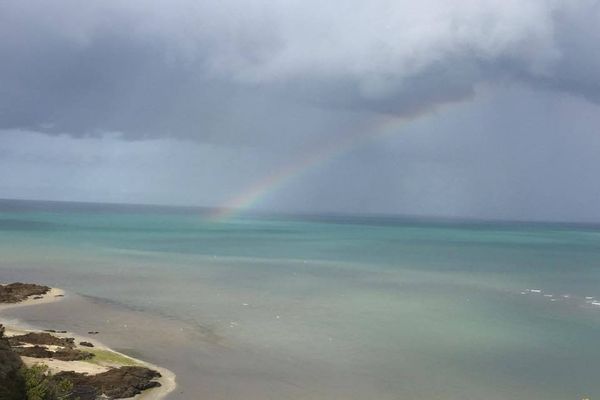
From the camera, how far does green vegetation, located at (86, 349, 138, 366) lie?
28.2m

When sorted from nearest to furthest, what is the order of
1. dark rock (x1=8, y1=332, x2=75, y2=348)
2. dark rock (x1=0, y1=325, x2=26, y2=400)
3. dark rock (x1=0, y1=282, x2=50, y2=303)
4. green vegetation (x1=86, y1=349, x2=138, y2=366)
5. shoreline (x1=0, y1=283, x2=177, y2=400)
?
dark rock (x1=0, y1=325, x2=26, y2=400), shoreline (x1=0, y1=283, x2=177, y2=400), green vegetation (x1=86, y1=349, x2=138, y2=366), dark rock (x1=8, y1=332, x2=75, y2=348), dark rock (x1=0, y1=282, x2=50, y2=303)

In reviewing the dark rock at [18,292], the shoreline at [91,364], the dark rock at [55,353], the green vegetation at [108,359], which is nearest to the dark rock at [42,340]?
the shoreline at [91,364]

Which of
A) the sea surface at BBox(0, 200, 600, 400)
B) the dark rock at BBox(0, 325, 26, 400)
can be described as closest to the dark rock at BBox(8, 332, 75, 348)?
the sea surface at BBox(0, 200, 600, 400)

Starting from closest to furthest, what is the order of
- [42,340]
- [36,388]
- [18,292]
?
[36,388] < [42,340] < [18,292]

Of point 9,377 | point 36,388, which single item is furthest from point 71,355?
point 9,377

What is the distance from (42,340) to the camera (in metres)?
31.1

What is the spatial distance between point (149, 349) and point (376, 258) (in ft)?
247

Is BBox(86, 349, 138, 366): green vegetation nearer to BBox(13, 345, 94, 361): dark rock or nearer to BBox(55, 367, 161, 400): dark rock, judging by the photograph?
BBox(13, 345, 94, 361): dark rock

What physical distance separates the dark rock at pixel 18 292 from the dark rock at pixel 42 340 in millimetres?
17212

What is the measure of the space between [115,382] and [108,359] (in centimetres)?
473

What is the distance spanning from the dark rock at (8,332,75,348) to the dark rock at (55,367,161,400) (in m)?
6.69

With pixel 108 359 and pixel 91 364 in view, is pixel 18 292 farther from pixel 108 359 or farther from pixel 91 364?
pixel 91 364

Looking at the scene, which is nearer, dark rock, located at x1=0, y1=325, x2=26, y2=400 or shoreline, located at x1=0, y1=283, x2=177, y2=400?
dark rock, located at x1=0, y1=325, x2=26, y2=400

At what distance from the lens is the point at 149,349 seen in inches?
1276
